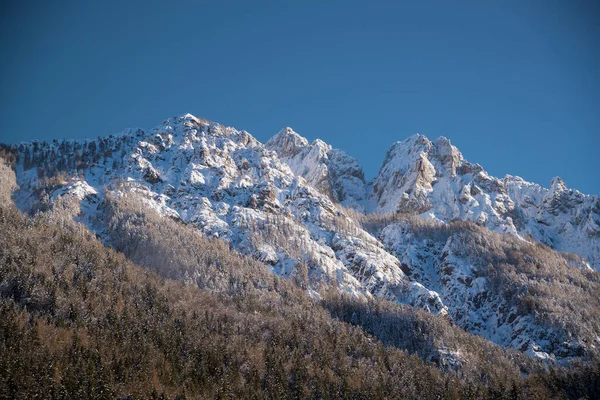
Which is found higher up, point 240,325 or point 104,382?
point 240,325

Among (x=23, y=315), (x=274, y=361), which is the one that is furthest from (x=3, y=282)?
(x=274, y=361)

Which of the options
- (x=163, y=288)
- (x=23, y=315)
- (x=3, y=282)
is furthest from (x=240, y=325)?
(x=3, y=282)

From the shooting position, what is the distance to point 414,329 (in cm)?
19762

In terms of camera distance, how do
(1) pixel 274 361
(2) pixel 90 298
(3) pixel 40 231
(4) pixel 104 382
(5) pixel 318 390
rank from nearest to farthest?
(4) pixel 104 382, (5) pixel 318 390, (1) pixel 274 361, (2) pixel 90 298, (3) pixel 40 231

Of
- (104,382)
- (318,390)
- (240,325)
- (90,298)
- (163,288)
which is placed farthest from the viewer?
(163,288)

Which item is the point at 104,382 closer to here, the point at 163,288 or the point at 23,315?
the point at 23,315

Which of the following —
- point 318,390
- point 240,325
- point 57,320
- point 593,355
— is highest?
point 593,355

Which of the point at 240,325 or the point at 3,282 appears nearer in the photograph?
the point at 3,282

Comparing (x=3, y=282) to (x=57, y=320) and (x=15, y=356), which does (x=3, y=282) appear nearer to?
(x=57, y=320)

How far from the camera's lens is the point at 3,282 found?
150875 mm

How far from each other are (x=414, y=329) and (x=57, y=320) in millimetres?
136478

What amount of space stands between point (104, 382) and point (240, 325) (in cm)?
5872

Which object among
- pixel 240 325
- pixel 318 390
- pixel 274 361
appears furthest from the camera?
pixel 240 325

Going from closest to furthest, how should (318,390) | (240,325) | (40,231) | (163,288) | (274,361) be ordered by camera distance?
(318,390) < (274,361) < (240,325) < (163,288) < (40,231)
